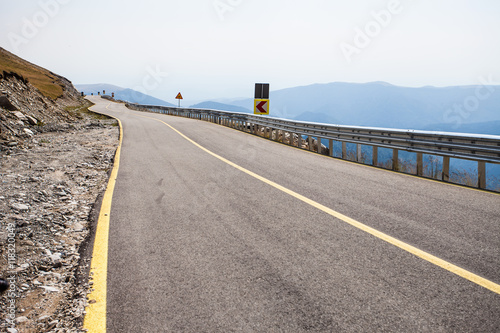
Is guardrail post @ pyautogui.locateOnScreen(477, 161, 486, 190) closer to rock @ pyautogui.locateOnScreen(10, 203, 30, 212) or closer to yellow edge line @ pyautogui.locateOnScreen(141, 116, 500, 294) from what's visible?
yellow edge line @ pyautogui.locateOnScreen(141, 116, 500, 294)

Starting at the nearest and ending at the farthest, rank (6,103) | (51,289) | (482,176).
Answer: (51,289)
(482,176)
(6,103)

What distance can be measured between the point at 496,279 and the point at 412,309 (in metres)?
1.09

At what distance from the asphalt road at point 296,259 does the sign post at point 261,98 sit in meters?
13.0

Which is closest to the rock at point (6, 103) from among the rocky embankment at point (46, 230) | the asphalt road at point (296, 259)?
the rocky embankment at point (46, 230)

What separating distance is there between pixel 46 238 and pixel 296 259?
10.1ft

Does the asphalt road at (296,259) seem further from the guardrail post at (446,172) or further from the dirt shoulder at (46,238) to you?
the guardrail post at (446,172)

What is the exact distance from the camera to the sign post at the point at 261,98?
18.9 metres

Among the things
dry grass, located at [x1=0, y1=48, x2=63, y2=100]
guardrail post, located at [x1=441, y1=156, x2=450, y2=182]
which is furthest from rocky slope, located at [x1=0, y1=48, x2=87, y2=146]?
dry grass, located at [x1=0, y1=48, x2=63, y2=100]

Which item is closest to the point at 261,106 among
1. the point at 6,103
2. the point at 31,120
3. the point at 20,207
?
the point at 31,120

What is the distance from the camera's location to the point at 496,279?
300cm

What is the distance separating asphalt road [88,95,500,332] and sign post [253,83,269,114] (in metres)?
13.0

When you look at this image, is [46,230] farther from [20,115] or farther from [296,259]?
[20,115]

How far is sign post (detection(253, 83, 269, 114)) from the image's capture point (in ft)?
62.0

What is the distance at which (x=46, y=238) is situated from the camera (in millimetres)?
4051
